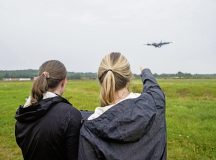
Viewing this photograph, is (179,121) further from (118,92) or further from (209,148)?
(118,92)

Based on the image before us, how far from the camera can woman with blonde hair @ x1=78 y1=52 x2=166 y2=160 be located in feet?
9.30

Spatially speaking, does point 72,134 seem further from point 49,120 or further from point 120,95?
point 120,95

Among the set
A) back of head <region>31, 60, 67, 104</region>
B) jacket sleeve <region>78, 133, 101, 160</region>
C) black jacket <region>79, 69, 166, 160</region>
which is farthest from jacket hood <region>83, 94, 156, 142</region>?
back of head <region>31, 60, 67, 104</region>

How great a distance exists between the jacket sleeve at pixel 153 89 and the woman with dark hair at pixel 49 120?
713mm

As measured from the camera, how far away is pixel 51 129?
3238 millimetres

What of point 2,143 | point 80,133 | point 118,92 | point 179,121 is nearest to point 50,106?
point 80,133

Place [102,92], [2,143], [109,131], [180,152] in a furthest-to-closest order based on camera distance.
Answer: [2,143]
[180,152]
[102,92]
[109,131]

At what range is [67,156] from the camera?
329cm

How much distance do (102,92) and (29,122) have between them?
861 mm

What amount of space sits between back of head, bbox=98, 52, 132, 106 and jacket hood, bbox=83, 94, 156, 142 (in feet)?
0.43

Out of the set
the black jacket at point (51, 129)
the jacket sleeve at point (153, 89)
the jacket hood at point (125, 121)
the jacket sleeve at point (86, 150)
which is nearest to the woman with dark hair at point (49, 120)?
the black jacket at point (51, 129)

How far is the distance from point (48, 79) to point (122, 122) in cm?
93

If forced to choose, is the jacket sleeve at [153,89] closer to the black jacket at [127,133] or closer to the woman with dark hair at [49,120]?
the black jacket at [127,133]

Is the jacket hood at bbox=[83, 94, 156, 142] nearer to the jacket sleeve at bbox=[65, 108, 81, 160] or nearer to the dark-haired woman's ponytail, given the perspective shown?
the jacket sleeve at bbox=[65, 108, 81, 160]
